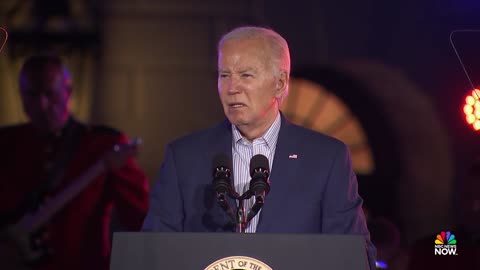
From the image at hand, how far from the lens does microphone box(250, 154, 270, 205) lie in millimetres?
2189

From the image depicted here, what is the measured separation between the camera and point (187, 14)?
529 centimetres

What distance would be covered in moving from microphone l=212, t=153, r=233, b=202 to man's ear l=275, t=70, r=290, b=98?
0.55 metres

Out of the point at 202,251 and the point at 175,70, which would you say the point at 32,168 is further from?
the point at 202,251

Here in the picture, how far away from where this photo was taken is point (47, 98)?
164 inches

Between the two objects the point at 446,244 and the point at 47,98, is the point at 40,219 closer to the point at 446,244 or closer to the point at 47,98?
the point at 47,98

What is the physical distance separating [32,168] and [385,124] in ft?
7.84

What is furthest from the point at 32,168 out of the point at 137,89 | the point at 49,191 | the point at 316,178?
the point at 316,178

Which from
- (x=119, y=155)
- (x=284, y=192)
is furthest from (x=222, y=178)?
(x=119, y=155)

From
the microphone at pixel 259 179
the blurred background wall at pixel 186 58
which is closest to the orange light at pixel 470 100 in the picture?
the microphone at pixel 259 179

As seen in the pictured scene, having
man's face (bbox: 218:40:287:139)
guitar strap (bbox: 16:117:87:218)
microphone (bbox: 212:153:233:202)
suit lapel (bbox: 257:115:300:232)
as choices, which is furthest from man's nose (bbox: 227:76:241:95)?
guitar strap (bbox: 16:117:87:218)

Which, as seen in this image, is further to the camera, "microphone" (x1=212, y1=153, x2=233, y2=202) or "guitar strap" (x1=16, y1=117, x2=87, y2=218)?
"guitar strap" (x1=16, y1=117, x2=87, y2=218)

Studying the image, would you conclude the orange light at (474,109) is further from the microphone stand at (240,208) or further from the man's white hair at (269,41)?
the microphone stand at (240,208)

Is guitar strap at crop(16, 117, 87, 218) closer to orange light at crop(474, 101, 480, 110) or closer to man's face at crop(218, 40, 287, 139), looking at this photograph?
man's face at crop(218, 40, 287, 139)

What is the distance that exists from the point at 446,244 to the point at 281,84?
1.79 m
